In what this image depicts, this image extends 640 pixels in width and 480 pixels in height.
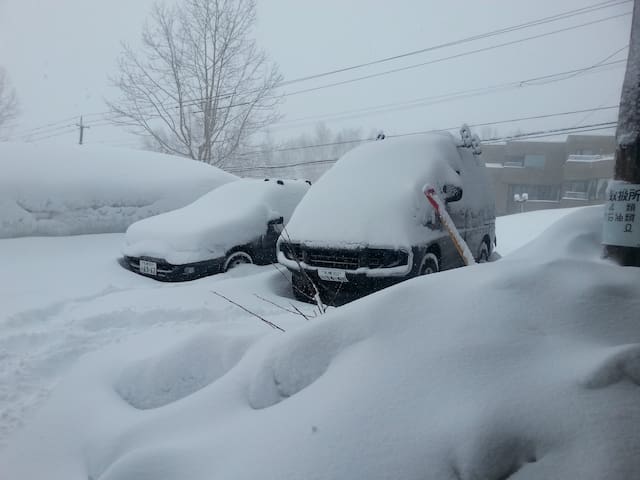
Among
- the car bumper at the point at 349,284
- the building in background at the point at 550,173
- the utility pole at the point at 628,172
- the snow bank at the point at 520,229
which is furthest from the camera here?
the building in background at the point at 550,173

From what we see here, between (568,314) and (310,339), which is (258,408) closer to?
(310,339)

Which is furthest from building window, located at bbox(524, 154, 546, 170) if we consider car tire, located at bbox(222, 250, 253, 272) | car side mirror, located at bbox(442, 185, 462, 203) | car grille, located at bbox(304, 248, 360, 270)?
car grille, located at bbox(304, 248, 360, 270)

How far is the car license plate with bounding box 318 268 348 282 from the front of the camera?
13.3ft

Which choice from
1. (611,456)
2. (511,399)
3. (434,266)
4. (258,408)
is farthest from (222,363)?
(434,266)

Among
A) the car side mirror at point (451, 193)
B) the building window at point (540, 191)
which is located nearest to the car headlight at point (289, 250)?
the car side mirror at point (451, 193)

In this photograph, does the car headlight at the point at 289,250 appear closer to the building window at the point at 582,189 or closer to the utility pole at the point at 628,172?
the utility pole at the point at 628,172

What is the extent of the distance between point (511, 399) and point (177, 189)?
7.06 m

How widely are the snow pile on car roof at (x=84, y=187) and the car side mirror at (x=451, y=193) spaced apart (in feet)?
15.0

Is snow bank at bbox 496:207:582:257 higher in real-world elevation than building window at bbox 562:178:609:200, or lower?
lower

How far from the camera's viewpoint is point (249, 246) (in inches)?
219


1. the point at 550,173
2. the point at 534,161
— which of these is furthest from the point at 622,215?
the point at 534,161

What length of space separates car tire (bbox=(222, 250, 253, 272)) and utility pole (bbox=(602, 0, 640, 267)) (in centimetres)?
415

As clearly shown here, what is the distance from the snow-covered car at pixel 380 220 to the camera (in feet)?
13.1

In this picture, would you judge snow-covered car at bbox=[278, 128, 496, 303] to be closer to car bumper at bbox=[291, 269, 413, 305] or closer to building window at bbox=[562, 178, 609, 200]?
car bumper at bbox=[291, 269, 413, 305]
